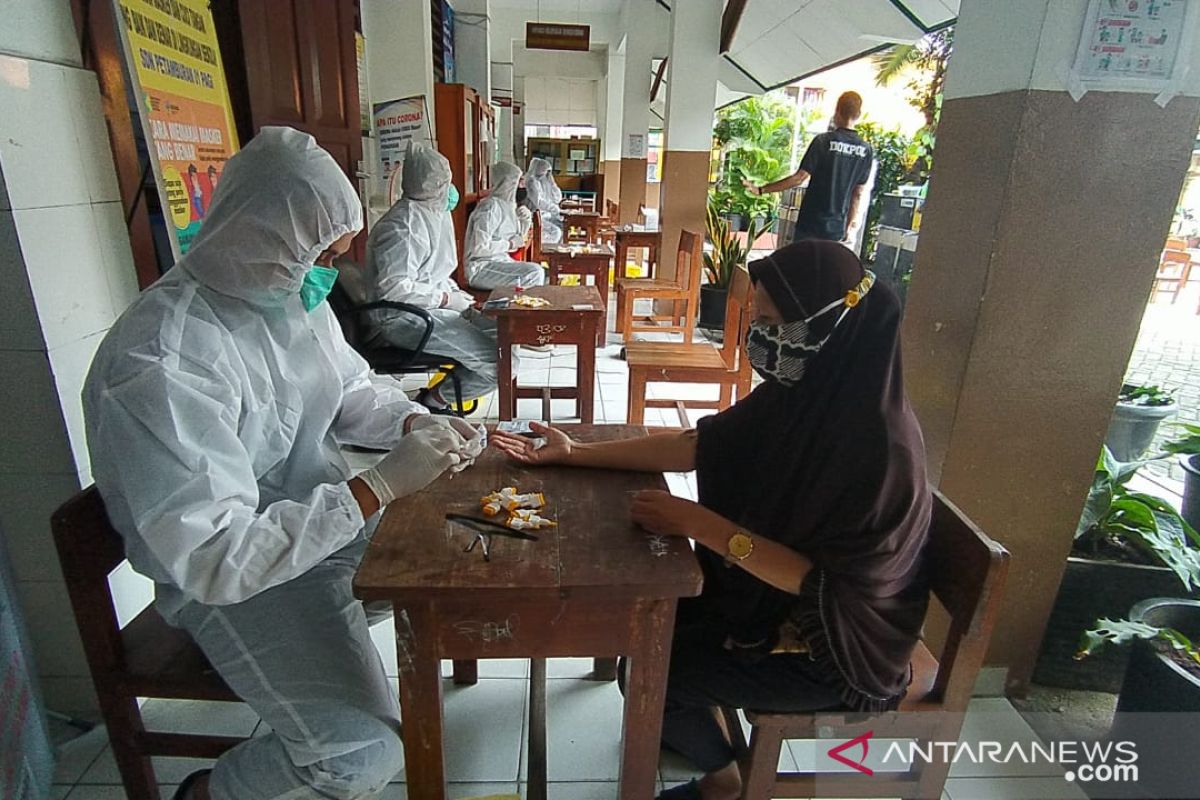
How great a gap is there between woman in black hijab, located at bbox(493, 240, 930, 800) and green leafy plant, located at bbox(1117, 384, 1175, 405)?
2383mm

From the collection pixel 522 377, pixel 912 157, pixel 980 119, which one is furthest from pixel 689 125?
pixel 980 119

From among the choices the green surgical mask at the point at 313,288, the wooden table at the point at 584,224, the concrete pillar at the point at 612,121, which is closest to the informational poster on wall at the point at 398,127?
the green surgical mask at the point at 313,288

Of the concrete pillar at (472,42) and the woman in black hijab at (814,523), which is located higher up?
the concrete pillar at (472,42)

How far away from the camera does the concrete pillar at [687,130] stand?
5844mm

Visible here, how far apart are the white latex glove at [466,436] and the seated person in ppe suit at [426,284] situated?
171cm

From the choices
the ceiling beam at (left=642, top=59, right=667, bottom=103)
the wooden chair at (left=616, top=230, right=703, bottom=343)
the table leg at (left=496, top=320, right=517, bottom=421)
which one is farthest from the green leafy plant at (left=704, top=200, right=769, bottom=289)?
the ceiling beam at (left=642, top=59, right=667, bottom=103)

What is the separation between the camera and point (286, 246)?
117 cm

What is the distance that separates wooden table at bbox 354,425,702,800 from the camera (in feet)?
3.30

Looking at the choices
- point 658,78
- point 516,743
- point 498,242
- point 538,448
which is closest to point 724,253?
point 498,242

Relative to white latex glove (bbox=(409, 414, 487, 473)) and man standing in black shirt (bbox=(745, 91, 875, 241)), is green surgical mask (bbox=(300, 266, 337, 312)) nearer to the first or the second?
white latex glove (bbox=(409, 414, 487, 473))

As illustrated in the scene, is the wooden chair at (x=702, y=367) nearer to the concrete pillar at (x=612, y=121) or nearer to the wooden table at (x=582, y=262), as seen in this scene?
the wooden table at (x=582, y=262)

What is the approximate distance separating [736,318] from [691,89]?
3.81 m

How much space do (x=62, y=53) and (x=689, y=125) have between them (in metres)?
5.15

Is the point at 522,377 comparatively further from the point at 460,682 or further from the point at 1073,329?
the point at 1073,329
